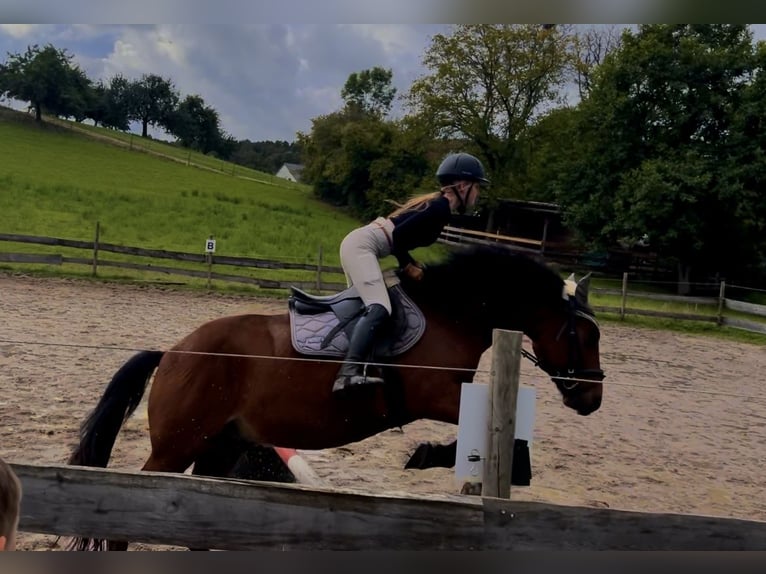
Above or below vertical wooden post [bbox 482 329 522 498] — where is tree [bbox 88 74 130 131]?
above

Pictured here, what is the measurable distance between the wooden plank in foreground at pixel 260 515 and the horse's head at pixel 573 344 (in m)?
0.74

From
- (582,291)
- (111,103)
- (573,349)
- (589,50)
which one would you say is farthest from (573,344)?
(111,103)

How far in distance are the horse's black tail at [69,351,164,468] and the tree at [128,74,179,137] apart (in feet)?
69.6

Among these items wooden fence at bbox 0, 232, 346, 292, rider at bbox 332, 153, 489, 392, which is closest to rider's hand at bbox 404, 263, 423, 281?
rider at bbox 332, 153, 489, 392

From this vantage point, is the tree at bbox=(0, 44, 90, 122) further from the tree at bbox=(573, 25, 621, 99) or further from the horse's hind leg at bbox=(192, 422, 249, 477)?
the horse's hind leg at bbox=(192, 422, 249, 477)

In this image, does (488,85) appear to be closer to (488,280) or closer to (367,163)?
(367,163)

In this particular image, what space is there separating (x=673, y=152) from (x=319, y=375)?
47.5 ft

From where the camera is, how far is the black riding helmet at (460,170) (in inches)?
115

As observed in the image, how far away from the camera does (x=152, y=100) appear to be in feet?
74.6

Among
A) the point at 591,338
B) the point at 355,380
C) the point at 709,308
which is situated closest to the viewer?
the point at 355,380

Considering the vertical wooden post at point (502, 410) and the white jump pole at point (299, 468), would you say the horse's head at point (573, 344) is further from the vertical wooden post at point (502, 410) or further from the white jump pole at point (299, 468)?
the white jump pole at point (299, 468)

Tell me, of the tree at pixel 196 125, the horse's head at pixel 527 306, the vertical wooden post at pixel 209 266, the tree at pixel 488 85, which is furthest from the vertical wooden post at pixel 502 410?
Answer: the tree at pixel 196 125

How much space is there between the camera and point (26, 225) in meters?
15.0

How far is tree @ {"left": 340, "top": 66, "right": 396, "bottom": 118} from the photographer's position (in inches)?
757
